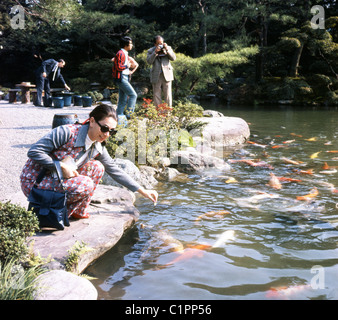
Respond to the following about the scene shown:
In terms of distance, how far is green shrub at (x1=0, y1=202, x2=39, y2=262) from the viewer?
10.2ft

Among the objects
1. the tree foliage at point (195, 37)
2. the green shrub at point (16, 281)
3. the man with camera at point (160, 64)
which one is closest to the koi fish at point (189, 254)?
the green shrub at point (16, 281)

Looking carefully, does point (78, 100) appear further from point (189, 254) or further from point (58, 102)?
point (189, 254)

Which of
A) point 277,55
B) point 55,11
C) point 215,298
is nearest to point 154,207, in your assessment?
point 215,298

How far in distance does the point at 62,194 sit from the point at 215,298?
5.37 ft

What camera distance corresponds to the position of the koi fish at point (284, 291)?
10.5 feet

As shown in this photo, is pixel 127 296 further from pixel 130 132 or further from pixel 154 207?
pixel 130 132

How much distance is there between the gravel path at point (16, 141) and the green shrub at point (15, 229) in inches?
12.3

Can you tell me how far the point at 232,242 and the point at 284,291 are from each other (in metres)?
1.09

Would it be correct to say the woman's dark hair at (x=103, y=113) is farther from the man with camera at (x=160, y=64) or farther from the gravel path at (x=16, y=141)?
the man with camera at (x=160, y=64)

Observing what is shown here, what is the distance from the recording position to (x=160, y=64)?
9.90 metres

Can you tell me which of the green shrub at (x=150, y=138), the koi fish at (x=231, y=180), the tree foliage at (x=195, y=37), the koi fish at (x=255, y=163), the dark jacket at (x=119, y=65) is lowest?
the koi fish at (x=231, y=180)

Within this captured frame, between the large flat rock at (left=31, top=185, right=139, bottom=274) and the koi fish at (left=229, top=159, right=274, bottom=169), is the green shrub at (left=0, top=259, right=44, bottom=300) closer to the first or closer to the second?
the large flat rock at (left=31, top=185, right=139, bottom=274)

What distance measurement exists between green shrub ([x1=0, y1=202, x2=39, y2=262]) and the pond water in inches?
27.7

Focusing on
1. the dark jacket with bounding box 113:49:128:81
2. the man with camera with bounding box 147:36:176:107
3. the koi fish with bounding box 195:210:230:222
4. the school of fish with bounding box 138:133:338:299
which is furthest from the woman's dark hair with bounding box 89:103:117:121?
the man with camera with bounding box 147:36:176:107
